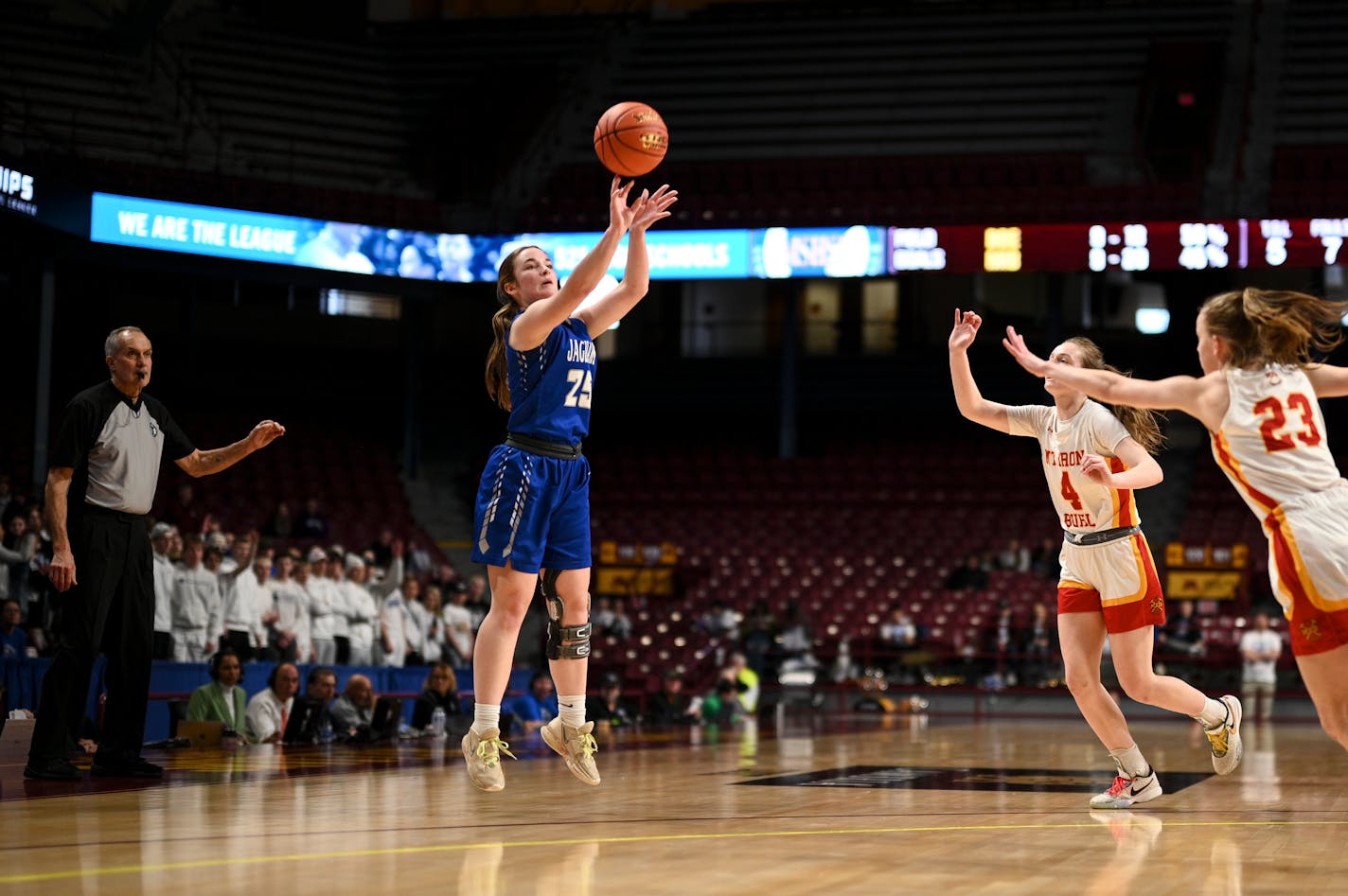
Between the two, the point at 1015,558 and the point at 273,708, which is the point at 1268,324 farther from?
the point at 1015,558

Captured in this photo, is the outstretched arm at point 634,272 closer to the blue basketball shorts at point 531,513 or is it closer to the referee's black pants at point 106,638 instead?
the blue basketball shorts at point 531,513

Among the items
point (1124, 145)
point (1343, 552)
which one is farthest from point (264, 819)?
point (1124, 145)

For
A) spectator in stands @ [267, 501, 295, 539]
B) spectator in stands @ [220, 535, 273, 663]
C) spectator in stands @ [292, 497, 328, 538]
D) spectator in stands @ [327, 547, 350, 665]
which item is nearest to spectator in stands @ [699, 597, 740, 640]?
spectator in stands @ [292, 497, 328, 538]

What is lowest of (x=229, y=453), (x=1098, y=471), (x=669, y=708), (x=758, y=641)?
(x=669, y=708)

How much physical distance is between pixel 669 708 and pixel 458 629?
2.52 metres

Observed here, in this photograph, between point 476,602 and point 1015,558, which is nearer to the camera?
point 476,602

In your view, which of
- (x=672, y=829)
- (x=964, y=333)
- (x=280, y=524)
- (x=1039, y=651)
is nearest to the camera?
(x=672, y=829)

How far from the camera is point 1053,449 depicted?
6.88 metres

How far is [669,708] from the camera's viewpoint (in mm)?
16562

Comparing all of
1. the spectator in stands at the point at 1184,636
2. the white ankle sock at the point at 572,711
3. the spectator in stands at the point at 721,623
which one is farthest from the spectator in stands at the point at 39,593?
the spectator in stands at the point at 1184,636

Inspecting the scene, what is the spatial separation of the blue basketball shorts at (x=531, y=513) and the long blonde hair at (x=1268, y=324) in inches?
102

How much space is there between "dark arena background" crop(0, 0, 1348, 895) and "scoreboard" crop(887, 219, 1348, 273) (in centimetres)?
5

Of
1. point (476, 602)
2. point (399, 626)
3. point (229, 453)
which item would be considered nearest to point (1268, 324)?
point (229, 453)

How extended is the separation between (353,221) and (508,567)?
17.6m
